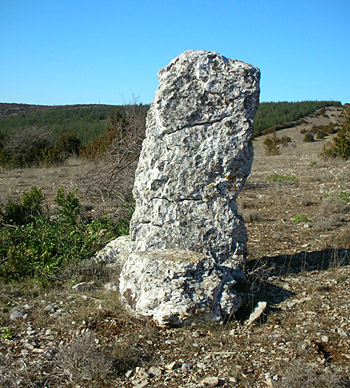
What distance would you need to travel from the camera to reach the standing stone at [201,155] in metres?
4.20

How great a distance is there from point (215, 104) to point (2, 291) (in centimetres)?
316

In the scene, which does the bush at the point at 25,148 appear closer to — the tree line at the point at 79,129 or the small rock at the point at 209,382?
the tree line at the point at 79,129

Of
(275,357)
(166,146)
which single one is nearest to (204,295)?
(275,357)

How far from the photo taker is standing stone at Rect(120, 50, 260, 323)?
4199 millimetres

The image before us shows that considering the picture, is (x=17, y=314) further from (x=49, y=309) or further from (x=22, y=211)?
(x=22, y=211)

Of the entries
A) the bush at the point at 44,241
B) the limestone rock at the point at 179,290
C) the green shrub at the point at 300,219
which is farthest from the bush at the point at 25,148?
the limestone rock at the point at 179,290

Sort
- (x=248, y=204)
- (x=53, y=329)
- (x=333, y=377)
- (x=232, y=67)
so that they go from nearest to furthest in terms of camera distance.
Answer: (x=333, y=377) < (x=53, y=329) < (x=232, y=67) < (x=248, y=204)

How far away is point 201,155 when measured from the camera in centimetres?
427

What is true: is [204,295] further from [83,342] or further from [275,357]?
[83,342]

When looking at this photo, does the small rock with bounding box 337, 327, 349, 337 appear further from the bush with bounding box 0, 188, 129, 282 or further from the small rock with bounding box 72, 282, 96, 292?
the bush with bounding box 0, 188, 129, 282

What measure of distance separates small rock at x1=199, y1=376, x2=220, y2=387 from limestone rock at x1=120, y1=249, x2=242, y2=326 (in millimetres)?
727

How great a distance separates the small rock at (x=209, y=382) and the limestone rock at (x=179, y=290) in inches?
28.6

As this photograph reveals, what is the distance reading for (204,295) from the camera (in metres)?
3.62

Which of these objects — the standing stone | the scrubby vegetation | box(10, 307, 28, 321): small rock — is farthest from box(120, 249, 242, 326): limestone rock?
the scrubby vegetation
